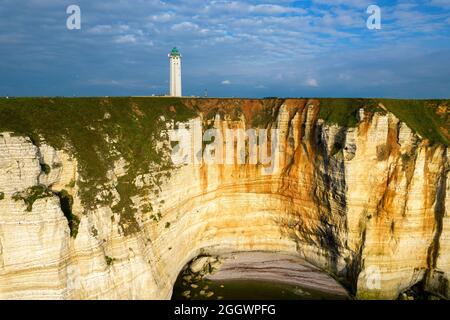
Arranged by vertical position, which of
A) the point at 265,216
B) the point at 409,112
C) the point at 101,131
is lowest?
the point at 265,216

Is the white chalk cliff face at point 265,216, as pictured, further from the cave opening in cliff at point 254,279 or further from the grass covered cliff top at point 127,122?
the cave opening in cliff at point 254,279

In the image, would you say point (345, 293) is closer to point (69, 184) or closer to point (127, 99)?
point (69, 184)

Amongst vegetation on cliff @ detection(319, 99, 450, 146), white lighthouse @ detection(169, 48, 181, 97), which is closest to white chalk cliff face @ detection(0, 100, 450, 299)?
vegetation on cliff @ detection(319, 99, 450, 146)

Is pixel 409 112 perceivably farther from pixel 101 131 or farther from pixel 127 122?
pixel 101 131

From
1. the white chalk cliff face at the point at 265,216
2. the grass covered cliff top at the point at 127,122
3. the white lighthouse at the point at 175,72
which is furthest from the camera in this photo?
the white lighthouse at the point at 175,72

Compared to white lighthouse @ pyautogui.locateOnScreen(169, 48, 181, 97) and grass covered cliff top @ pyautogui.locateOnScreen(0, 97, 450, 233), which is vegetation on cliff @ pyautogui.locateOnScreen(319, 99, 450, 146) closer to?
grass covered cliff top @ pyautogui.locateOnScreen(0, 97, 450, 233)

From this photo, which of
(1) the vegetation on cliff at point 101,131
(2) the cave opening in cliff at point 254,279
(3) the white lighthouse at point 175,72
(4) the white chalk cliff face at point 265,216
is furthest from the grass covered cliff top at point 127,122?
(3) the white lighthouse at point 175,72

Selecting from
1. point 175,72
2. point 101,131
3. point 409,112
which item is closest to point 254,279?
point 101,131
